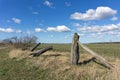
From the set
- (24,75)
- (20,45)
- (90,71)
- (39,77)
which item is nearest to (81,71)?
(90,71)

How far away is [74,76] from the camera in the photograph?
27.1 ft

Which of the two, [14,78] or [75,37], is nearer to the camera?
[14,78]

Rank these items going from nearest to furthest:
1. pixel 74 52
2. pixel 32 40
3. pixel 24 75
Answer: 1. pixel 24 75
2. pixel 74 52
3. pixel 32 40

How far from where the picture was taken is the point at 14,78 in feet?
28.6

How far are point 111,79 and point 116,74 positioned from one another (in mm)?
411

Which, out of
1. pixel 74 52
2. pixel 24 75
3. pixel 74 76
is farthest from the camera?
pixel 74 52

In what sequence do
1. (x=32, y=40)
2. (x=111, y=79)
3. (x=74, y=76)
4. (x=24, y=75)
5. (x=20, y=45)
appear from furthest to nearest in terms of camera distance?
(x=32, y=40) → (x=20, y=45) → (x=24, y=75) → (x=74, y=76) → (x=111, y=79)

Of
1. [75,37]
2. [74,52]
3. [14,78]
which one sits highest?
[75,37]

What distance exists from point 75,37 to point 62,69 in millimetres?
Result: 2254

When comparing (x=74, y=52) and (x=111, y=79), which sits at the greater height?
(x=74, y=52)

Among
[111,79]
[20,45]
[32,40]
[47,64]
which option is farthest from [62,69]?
[32,40]

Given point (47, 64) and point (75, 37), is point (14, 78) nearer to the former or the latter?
point (47, 64)

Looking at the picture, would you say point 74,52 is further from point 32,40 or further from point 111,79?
point 32,40

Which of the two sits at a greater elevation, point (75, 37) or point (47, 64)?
point (75, 37)
